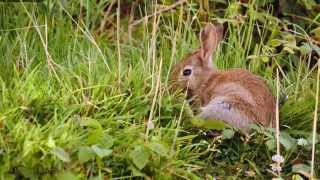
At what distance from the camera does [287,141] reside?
407 centimetres

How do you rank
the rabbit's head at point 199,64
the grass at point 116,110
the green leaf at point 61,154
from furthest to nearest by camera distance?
the rabbit's head at point 199,64 < the grass at point 116,110 < the green leaf at point 61,154

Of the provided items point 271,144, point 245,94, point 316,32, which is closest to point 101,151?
point 271,144

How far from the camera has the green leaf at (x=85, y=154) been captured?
3.53 metres

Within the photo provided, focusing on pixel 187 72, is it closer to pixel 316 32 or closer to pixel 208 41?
pixel 208 41

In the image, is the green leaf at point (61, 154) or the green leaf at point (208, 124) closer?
the green leaf at point (61, 154)

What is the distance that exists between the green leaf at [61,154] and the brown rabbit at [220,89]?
104 centimetres

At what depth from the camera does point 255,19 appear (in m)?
5.38

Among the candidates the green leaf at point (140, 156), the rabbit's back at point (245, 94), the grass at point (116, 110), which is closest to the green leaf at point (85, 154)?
the grass at point (116, 110)

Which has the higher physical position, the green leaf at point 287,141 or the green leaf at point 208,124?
the green leaf at point 208,124

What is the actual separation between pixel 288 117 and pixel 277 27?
1099 millimetres

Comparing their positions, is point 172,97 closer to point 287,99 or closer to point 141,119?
point 141,119

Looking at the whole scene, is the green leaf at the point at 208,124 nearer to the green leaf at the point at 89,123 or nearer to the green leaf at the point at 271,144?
the green leaf at the point at 271,144

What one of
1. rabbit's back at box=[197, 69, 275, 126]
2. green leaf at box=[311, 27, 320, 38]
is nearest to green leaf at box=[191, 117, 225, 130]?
rabbit's back at box=[197, 69, 275, 126]

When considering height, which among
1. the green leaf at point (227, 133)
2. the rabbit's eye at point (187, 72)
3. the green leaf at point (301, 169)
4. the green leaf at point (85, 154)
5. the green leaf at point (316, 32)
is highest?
the green leaf at point (316, 32)
